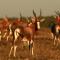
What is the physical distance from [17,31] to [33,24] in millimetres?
1275

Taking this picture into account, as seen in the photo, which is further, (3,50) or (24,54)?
(3,50)

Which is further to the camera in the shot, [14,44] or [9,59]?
[14,44]

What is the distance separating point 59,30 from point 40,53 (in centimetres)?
711

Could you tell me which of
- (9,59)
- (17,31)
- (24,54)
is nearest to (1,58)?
(9,59)

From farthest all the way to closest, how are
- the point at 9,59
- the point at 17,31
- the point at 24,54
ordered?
1. the point at 17,31
2. the point at 24,54
3. the point at 9,59

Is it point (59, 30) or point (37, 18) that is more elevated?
point (37, 18)

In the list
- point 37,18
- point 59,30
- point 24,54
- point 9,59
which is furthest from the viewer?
point 59,30

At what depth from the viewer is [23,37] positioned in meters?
19.6

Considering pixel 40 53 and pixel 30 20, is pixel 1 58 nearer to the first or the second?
pixel 40 53

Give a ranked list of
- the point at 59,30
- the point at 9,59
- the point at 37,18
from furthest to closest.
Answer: the point at 59,30 < the point at 37,18 < the point at 9,59

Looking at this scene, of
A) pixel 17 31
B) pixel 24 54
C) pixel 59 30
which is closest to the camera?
pixel 24 54

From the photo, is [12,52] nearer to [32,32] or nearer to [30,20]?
[32,32]

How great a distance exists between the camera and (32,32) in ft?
65.6

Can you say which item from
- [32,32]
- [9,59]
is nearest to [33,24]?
[32,32]
